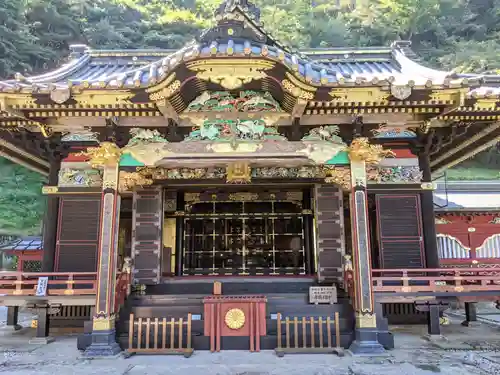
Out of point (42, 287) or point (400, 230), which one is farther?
point (400, 230)

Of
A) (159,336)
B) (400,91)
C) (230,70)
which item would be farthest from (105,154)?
(400,91)

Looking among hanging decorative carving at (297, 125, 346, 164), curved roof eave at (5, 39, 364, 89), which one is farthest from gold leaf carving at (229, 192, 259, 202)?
curved roof eave at (5, 39, 364, 89)

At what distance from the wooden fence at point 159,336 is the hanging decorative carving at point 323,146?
14.2ft

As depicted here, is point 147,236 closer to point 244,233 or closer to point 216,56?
point 244,233

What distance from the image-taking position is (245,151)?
8398 millimetres

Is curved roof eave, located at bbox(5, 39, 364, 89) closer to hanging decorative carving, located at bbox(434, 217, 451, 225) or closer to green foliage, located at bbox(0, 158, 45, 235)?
hanging decorative carving, located at bbox(434, 217, 451, 225)

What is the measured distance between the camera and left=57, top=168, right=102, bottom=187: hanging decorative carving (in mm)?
10688

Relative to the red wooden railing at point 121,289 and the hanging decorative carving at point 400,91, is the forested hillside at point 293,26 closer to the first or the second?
the hanging decorative carving at point 400,91

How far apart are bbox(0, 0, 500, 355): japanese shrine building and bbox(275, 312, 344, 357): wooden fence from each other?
0.37 meters

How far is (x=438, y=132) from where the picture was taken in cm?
955

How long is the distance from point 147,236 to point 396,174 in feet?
23.7

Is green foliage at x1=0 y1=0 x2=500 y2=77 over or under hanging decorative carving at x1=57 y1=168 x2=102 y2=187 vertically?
over

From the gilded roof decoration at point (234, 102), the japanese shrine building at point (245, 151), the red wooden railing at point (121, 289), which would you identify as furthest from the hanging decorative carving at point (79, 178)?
the gilded roof decoration at point (234, 102)

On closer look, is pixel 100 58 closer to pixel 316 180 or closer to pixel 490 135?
pixel 316 180
